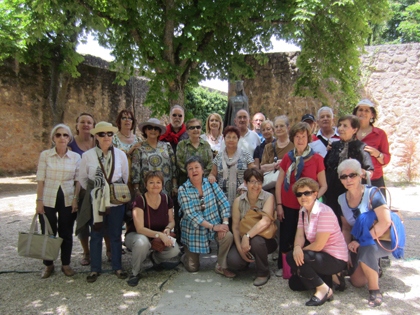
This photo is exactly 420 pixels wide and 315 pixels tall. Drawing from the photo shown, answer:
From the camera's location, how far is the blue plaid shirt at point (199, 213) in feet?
12.8

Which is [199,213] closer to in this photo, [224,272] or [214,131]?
[224,272]

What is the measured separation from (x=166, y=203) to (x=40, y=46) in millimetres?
9528

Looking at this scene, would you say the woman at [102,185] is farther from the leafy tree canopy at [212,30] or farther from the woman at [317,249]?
the leafy tree canopy at [212,30]

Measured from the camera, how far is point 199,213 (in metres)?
3.93

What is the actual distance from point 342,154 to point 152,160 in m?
2.12

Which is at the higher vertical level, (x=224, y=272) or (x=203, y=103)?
(x=203, y=103)

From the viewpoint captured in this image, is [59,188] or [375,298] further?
[59,188]

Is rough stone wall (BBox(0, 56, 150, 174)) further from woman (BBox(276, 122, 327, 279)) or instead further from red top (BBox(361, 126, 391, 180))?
red top (BBox(361, 126, 391, 180))

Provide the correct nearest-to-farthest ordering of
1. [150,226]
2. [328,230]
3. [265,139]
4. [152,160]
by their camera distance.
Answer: [328,230], [150,226], [152,160], [265,139]


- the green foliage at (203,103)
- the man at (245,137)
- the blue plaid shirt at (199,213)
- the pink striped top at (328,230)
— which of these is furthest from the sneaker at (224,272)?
the green foliage at (203,103)

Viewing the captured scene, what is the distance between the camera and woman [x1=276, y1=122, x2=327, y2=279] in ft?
11.9

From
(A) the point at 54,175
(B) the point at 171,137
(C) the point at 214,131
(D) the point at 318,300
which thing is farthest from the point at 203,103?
(D) the point at 318,300

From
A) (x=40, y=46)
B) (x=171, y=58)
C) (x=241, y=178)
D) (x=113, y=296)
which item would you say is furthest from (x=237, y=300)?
(x=40, y=46)

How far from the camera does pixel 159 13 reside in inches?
283
